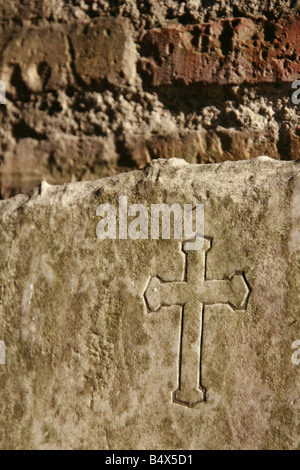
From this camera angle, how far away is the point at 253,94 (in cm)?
120

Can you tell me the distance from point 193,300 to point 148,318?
3.5 inches

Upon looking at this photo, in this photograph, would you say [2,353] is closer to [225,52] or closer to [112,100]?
[112,100]

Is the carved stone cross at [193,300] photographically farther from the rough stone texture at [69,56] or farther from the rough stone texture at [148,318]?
the rough stone texture at [69,56]

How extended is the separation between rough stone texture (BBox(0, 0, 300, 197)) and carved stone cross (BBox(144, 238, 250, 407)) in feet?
0.82

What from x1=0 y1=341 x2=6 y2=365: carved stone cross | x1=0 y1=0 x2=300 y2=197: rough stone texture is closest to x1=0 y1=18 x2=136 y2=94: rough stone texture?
x1=0 y1=0 x2=300 y2=197: rough stone texture

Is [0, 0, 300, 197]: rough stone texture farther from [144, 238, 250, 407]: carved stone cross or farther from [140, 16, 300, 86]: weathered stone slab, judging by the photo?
[144, 238, 250, 407]: carved stone cross

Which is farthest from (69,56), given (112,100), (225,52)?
(225,52)

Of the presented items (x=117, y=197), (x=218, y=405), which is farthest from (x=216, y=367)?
(x=117, y=197)

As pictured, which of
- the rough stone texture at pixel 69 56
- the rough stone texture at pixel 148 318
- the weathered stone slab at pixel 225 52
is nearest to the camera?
the rough stone texture at pixel 148 318

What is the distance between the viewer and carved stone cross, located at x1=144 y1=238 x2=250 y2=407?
1062 mm

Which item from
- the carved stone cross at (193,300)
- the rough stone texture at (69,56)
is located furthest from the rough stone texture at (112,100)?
the carved stone cross at (193,300)

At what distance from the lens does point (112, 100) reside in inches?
51.1

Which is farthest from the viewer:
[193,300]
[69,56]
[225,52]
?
[69,56]

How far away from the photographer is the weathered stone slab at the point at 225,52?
1.17m
